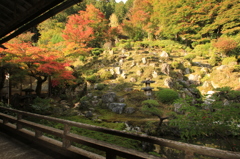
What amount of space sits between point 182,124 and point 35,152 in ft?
12.7

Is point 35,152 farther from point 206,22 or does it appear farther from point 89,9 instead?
point 206,22

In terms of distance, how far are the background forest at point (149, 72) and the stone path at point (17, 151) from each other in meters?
3.07

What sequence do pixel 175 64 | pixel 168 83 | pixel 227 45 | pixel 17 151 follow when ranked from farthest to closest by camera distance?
1. pixel 227 45
2. pixel 175 64
3. pixel 168 83
4. pixel 17 151

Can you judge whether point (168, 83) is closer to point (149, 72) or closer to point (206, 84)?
point (149, 72)

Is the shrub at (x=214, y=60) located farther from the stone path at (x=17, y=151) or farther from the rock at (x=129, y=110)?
the stone path at (x=17, y=151)

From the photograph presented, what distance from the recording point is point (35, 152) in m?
3.01

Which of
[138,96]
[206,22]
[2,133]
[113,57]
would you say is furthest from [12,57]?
[206,22]

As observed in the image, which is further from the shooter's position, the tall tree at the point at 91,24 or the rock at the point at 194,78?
the tall tree at the point at 91,24

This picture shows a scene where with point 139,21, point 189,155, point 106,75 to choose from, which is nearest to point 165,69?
point 106,75

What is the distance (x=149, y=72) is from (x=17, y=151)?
1368 centimetres

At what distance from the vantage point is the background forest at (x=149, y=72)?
6.06 m

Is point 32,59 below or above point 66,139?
above

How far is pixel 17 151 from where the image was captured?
3.10 meters

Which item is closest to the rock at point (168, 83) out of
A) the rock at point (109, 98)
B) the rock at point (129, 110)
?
the rock at point (129, 110)
